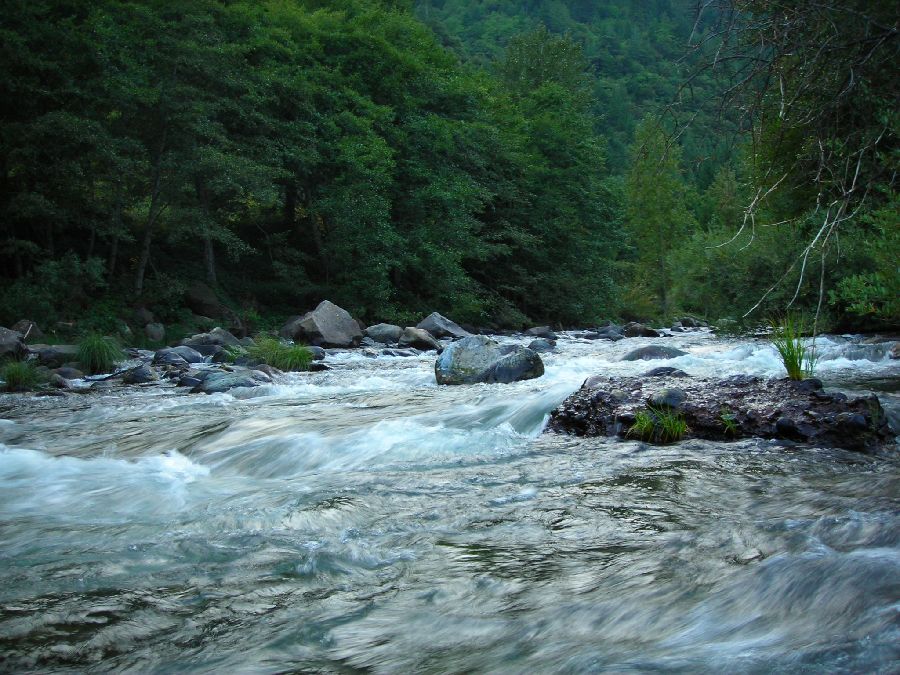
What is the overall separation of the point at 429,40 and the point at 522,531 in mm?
30865

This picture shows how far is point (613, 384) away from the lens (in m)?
7.33

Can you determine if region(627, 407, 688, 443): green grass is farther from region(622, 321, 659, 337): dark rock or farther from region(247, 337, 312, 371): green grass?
region(622, 321, 659, 337): dark rock

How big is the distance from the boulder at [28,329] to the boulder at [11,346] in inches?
84.4

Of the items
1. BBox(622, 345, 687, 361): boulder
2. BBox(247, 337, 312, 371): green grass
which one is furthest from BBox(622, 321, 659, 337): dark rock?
BBox(247, 337, 312, 371): green grass

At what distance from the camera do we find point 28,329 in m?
16.1

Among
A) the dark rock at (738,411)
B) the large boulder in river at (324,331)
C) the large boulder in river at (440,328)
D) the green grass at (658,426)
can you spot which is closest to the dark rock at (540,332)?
the large boulder in river at (440,328)

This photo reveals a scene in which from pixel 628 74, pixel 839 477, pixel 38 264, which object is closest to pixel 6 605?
pixel 839 477

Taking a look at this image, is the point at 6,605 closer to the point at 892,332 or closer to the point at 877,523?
the point at 877,523

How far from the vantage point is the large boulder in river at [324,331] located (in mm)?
18703

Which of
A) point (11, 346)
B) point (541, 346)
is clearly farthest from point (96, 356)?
point (541, 346)

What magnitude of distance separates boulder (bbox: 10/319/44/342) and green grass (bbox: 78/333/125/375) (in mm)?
2908

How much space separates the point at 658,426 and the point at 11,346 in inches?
482

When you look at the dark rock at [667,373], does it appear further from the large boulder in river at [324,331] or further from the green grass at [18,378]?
the large boulder in river at [324,331]

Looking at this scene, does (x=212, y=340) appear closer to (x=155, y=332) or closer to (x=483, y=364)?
(x=155, y=332)
